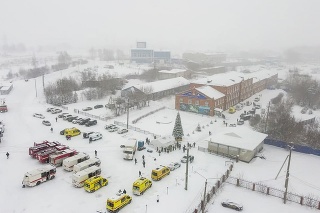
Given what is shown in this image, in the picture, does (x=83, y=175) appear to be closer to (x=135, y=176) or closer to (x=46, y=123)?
(x=135, y=176)

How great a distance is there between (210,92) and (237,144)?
25218 mm

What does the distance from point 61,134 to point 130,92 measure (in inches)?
999

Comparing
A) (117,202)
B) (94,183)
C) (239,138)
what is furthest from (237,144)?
(94,183)

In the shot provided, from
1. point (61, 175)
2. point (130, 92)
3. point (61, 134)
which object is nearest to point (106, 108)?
point (130, 92)

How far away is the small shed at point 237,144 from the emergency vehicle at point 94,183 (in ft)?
49.0

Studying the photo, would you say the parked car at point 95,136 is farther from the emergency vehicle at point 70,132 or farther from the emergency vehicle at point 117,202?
the emergency vehicle at point 117,202

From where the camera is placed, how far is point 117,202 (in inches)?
842

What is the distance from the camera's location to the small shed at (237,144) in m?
32.0

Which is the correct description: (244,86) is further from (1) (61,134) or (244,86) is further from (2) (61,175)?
(2) (61,175)

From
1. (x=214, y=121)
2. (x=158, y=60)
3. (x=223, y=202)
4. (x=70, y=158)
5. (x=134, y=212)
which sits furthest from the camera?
(x=158, y=60)

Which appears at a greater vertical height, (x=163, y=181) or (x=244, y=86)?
(x=244, y=86)

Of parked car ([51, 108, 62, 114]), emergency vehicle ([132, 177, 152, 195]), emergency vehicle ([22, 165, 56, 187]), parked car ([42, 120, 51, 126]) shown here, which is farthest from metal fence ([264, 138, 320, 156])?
parked car ([51, 108, 62, 114])

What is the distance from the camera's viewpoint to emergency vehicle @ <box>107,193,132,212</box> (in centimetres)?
2117

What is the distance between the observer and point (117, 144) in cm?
3597
